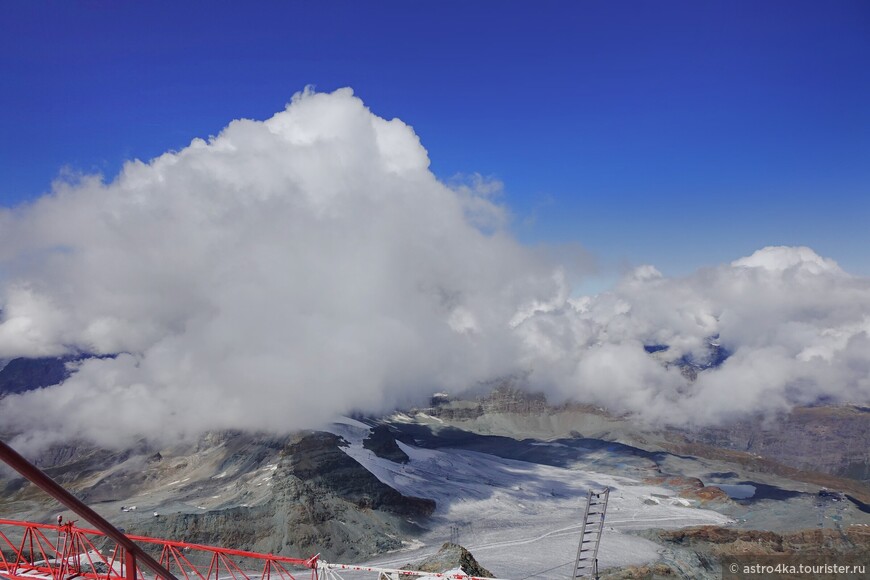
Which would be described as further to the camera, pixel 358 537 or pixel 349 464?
pixel 349 464

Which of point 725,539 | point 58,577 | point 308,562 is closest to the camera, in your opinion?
point 58,577

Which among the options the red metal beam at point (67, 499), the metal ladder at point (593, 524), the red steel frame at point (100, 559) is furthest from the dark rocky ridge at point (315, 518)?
the red metal beam at point (67, 499)

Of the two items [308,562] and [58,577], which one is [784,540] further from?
[58,577]

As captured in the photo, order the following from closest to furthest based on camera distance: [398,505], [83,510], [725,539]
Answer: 1. [83,510]
2. [725,539]
3. [398,505]

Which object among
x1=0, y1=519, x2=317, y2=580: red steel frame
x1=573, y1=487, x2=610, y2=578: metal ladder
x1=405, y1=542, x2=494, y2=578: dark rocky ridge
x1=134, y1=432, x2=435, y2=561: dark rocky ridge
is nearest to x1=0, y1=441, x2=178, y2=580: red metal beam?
x1=0, y1=519, x2=317, y2=580: red steel frame

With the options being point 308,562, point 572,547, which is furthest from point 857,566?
point 308,562

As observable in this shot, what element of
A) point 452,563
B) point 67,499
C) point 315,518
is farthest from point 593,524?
point 315,518
